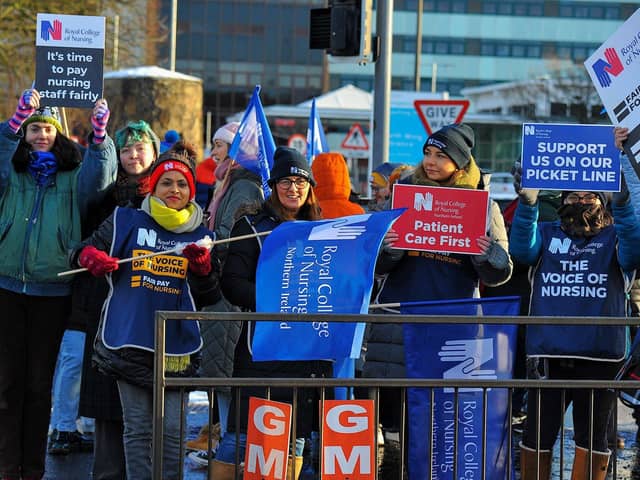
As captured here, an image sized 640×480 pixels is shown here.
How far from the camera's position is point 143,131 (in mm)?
6969

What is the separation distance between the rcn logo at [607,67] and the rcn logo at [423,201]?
1.02 meters

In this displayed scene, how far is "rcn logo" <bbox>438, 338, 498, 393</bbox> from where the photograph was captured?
16.9 feet

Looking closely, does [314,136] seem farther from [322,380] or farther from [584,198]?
[322,380]

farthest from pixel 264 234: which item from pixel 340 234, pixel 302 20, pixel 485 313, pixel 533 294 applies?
pixel 302 20

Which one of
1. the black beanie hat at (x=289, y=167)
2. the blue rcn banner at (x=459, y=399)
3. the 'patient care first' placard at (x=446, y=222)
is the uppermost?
the black beanie hat at (x=289, y=167)

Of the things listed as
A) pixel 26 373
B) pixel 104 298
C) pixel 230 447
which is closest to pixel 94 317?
pixel 104 298

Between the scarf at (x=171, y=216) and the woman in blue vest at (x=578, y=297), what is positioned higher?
the scarf at (x=171, y=216)

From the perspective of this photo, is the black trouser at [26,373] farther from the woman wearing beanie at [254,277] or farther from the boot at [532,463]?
the boot at [532,463]

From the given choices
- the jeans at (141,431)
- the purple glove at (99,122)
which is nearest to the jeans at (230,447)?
the jeans at (141,431)

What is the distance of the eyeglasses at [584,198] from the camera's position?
6773mm

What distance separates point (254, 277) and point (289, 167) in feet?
1.91

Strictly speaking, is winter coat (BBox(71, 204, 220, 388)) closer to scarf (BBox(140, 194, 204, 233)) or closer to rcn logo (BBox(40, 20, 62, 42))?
scarf (BBox(140, 194, 204, 233))

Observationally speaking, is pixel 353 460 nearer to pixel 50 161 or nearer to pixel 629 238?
pixel 629 238

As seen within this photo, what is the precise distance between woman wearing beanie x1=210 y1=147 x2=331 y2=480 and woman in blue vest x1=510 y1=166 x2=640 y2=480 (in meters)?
1.21
